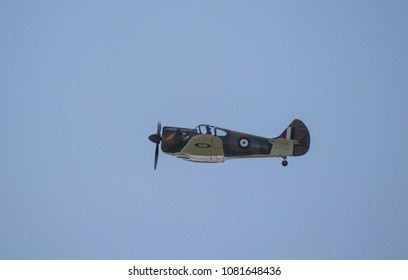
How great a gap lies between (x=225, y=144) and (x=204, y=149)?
1.48m

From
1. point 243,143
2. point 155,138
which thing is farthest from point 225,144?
point 155,138

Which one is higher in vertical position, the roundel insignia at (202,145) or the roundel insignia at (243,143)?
the roundel insignia at (243,143)

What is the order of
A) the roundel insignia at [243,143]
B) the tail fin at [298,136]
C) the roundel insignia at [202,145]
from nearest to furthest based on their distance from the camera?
the roundel insignia at [202,145], the roundel insignia at [243,143], the tail fin at [298,136]

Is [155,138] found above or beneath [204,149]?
above

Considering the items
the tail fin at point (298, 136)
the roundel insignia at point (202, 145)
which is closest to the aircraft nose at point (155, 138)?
the roundel insignia at point (202, 145)

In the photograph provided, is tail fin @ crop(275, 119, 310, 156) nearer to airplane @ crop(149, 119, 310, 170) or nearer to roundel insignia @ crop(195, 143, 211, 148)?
airplane @ crop(149, 119, 310, 170)

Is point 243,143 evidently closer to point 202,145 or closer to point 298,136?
point 202,145

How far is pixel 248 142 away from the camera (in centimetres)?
5028

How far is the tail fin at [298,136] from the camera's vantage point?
50.8m

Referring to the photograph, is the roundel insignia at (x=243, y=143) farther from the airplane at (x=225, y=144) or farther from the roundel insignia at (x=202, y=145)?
the roundel insignia at (x=202, y=145)

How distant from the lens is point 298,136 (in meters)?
51.2

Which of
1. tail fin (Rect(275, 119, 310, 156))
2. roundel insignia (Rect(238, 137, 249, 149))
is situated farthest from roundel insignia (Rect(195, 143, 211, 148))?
tail fin (Rect(275, 119, 310, 156))
